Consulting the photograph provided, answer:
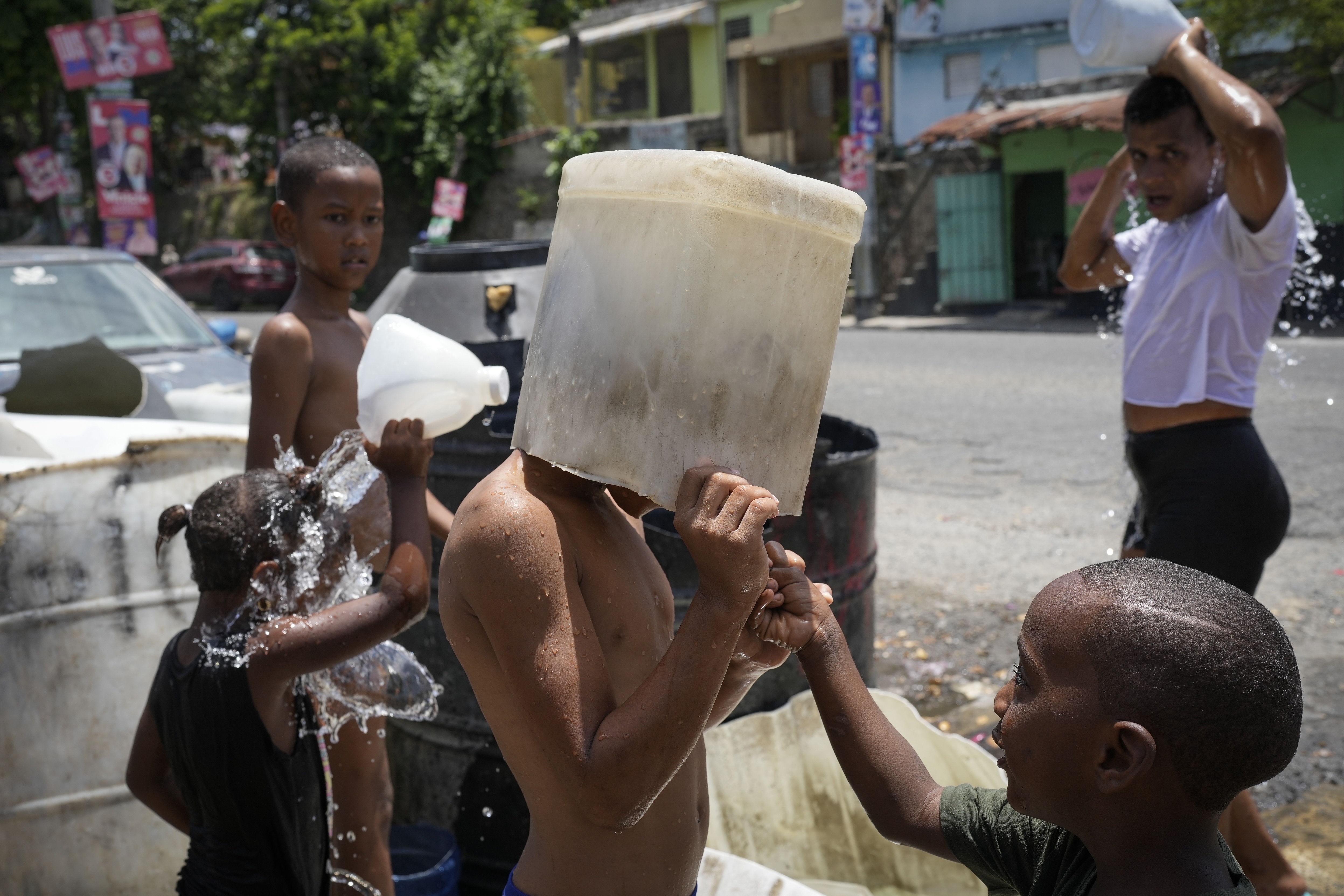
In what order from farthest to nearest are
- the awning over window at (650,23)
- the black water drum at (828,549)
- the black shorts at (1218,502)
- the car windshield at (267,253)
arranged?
the awning over window at (650,23) < the car windshield at (267,253) < the black water drum at (828,549) < the black shorts at (1218,502)

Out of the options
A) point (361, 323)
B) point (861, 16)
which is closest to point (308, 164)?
point (361, 323)

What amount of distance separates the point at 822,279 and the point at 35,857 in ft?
7.44

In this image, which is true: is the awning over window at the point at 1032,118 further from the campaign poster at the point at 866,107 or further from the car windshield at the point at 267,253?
the car windshield at the point at 267,253

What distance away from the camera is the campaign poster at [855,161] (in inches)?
678

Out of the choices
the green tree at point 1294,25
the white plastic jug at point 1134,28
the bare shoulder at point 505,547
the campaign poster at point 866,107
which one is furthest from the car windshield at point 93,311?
the campaign poster at point 866,107

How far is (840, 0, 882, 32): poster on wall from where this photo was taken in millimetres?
17188

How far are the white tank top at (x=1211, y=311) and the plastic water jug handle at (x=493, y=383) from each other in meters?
1.74

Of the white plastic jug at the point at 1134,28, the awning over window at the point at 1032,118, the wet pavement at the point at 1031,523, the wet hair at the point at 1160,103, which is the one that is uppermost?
the awning over window at the point at 1032,118

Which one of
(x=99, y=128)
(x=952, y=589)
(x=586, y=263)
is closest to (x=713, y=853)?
(x=586, y=263)

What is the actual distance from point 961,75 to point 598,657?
19537mm

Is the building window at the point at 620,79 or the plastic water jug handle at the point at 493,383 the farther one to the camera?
the building window at the point at 620,79

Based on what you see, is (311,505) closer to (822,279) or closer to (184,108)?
(822,279)

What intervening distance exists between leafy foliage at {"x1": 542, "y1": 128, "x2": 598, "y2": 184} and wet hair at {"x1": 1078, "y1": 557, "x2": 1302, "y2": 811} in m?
20.5

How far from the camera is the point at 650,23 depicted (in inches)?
957
